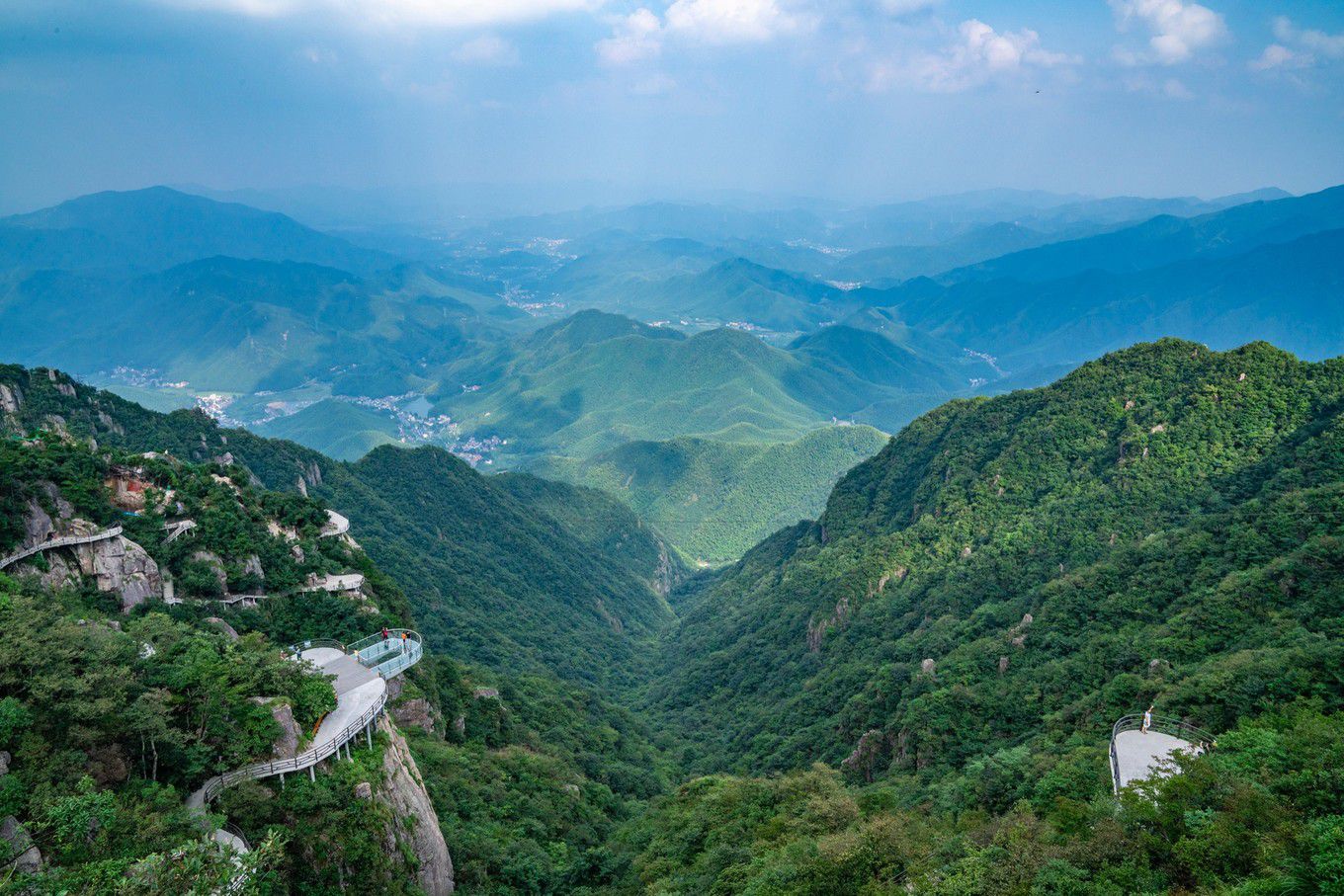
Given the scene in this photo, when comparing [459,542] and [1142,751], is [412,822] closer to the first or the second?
[1142,751]

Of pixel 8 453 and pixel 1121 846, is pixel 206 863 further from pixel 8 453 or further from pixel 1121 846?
pixel 8 453

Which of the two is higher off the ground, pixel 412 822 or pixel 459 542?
pixel 459 542

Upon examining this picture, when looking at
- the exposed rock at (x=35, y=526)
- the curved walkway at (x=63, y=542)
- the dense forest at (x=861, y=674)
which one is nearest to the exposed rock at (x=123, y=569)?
the curved walkway at (x=63, y=542)

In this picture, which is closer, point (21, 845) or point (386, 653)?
point (21, 845)

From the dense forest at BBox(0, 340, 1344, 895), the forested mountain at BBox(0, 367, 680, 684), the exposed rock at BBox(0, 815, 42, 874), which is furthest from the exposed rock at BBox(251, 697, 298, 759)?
the forested mountain at BBox(0, 367, 680, 684)

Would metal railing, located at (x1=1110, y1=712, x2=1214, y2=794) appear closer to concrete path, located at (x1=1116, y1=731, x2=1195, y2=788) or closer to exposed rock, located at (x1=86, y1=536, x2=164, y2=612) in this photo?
concrete path, located at (x1=1116, y1=731, x2=1195, y2=788)

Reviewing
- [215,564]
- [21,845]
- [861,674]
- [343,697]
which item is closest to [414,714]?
[343,697]

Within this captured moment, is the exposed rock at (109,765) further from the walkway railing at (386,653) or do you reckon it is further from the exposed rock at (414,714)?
the exposed rock at (414,714)
